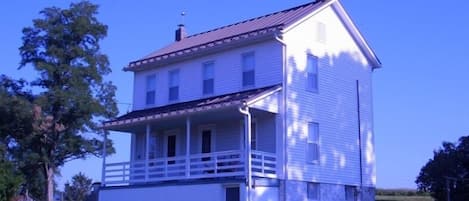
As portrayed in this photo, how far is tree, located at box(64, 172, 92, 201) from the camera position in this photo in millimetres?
71450

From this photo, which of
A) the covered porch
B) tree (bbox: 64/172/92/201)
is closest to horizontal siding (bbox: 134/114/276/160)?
the covered porch

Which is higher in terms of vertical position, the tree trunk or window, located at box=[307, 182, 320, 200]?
the tree trunk

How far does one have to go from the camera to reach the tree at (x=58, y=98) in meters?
43.2

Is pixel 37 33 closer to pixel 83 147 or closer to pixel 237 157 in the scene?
pixel 83 147

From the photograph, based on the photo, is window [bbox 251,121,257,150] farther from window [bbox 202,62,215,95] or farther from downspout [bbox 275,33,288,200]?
window [bbox 202,62,215,95]

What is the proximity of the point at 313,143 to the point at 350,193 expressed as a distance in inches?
121

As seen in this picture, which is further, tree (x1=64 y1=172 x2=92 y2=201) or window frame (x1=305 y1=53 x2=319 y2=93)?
tree (x1=64 y1=172 x2=92 y2=201)

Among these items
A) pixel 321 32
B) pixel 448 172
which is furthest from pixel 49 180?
pixel 448 172

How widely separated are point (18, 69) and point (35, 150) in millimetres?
5473

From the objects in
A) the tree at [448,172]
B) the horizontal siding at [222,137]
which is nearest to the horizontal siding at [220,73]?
the horizontal siding at [222,137]

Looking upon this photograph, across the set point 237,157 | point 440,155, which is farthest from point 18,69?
point 440,155

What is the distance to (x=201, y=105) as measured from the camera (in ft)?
89.8

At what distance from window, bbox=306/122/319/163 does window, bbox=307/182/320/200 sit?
38.0 inches

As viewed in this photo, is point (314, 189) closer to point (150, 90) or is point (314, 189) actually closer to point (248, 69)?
point (248, 69)
